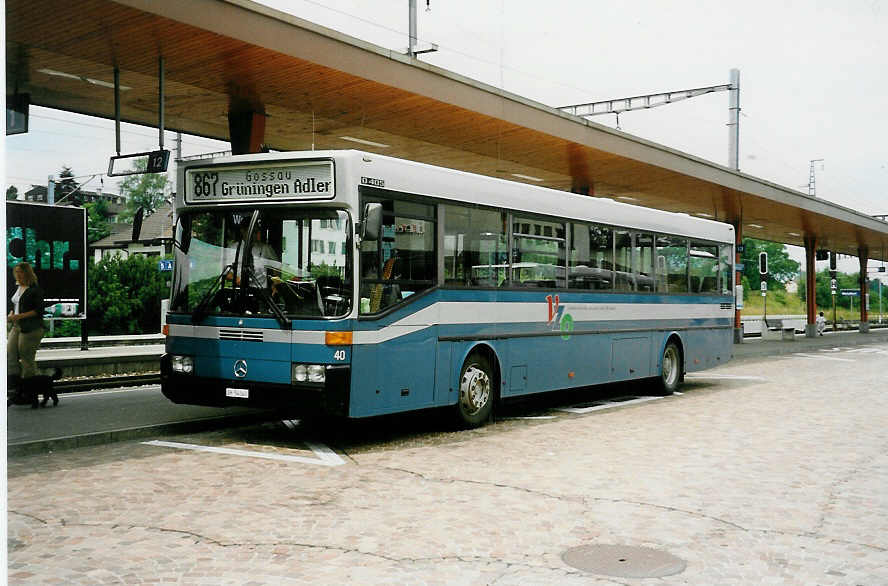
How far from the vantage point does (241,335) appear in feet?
32.3

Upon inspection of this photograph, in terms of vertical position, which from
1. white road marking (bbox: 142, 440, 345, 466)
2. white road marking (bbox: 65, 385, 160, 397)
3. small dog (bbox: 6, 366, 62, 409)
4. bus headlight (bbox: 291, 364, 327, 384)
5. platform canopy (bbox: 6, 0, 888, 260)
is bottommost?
white road marking (bbox: 142, 440, 345, 466)

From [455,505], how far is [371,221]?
3.34 meters

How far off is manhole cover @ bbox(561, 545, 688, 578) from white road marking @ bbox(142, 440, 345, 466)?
3626mm

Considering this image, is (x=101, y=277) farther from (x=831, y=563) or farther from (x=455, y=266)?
(x=831, y=563)

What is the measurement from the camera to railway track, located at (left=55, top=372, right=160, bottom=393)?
15078 mm

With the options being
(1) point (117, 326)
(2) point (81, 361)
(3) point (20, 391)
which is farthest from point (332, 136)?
(1) point (117, 326)

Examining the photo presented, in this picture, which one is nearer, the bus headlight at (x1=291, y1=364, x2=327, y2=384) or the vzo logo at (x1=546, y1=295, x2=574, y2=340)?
the bus headlight at (x1=291, y1=364, x2=327, y2=384)

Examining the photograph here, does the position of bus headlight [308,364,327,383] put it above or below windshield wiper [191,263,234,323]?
below

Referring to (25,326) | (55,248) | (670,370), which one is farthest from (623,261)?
(55,248)

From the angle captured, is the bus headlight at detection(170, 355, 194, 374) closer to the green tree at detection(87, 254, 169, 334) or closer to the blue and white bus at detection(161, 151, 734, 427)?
the blue and white bus at detection(161, 151, 734, 427)

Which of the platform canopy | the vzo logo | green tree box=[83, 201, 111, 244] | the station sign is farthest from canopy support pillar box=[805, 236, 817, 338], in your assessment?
green tree box=[83, 201, 111, 244]

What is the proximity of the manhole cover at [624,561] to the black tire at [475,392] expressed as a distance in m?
5.23

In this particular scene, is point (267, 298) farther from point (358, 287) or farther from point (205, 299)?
point (358, 287)

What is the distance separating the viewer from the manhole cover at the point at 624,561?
5.51 metres
